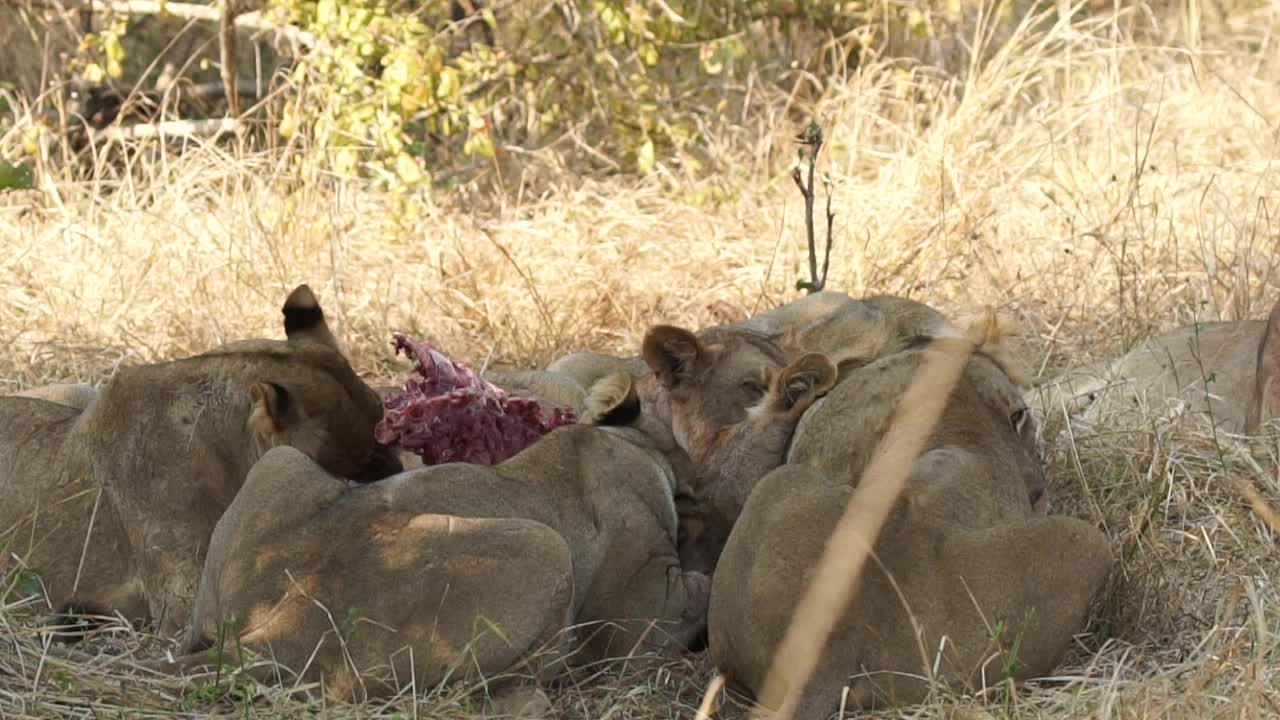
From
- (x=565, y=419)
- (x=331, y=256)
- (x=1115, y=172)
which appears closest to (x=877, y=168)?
(x=1115, y=172)

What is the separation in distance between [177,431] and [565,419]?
1.23m

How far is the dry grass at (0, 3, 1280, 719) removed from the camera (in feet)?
25.2

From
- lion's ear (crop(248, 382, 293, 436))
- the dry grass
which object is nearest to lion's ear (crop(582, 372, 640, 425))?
lion's ear (crop(248, 382, 293, 436))

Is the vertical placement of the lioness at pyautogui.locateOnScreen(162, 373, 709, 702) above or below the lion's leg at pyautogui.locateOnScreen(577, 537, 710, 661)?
above

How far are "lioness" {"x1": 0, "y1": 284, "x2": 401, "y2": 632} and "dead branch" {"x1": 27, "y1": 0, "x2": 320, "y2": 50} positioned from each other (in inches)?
193

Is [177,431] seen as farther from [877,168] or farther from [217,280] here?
[877,168]

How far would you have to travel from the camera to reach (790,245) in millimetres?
9430

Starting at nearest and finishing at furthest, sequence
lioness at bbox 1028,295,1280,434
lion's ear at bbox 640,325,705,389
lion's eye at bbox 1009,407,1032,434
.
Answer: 1. lion's eye at bbox 1009,407,1032,434
2. lion's ear at bbox 640,325,705,389
3. lioness at bbox 1028,295,1280,434

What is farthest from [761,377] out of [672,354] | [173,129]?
[173,129]

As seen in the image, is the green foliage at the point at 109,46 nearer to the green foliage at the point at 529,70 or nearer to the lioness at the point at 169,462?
the green foliage at the point at 529,70

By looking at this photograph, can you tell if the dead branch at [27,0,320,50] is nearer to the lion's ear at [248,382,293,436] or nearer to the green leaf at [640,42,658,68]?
the green leaf at [640,42,658,68]

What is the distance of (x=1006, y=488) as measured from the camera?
15.1ft

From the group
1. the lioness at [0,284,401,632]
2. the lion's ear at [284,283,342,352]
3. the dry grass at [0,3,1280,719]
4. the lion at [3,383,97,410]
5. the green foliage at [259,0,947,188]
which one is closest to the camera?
the lioness at [0,284,401,632]

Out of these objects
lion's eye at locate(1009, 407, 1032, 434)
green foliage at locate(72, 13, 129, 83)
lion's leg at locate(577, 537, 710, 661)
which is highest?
green foliage at locate(72, 13, 129, 83)
